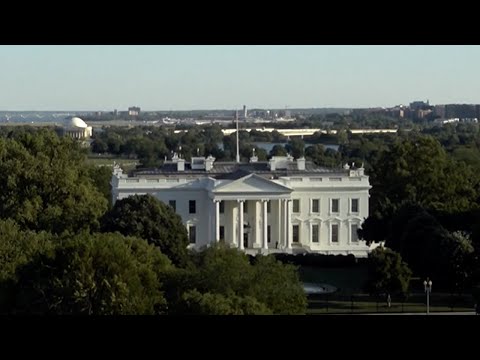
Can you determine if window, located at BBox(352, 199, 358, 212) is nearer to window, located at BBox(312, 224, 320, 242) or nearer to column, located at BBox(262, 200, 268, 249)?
window, located at BBox(312, 224, 320, 242)

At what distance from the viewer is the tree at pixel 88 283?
19312mm

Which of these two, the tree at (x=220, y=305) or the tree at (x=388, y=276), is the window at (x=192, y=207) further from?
the tree at (x=220, y=305)

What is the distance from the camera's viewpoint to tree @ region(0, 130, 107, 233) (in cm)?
3516

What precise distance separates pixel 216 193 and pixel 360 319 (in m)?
38.3

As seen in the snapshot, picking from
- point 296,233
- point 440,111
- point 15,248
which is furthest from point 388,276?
point 440,111

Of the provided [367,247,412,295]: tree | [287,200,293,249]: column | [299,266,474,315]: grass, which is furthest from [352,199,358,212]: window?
[367,247,412,295]: tree

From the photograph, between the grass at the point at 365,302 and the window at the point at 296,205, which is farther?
the window at the point at 296,205

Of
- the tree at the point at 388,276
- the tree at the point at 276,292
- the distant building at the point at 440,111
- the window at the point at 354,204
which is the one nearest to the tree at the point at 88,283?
the tree at the point at 276,292

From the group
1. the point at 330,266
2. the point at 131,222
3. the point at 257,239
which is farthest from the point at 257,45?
the point at 257,239

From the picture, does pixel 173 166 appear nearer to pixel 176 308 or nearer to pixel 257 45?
pixel 176 308

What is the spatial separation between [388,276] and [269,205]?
16746 mm

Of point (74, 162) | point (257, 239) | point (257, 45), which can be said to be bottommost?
point (257, 239)

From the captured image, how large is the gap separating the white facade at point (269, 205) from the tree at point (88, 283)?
20485mm

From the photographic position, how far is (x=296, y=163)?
1772 inches
